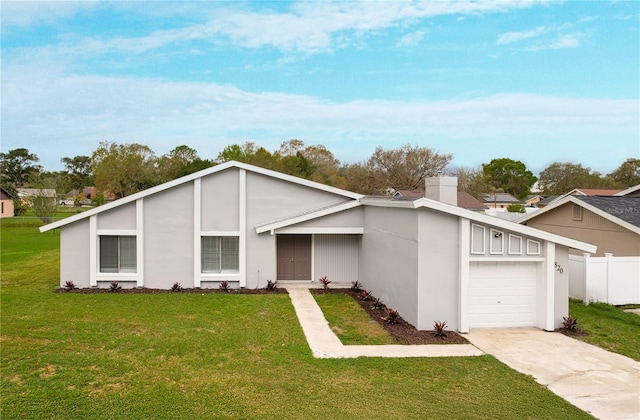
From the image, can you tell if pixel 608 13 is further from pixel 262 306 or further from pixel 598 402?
pixel 262 306

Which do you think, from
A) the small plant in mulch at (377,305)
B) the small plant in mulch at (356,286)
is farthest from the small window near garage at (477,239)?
the small plant in mulch at (356,286)

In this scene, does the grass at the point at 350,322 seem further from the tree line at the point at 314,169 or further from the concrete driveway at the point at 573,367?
the tree line at the point at 314,169

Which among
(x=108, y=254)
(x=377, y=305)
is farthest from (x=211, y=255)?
(x=377, y=305)

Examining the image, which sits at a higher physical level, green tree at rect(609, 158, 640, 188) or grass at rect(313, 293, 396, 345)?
green tree at rect(609, 158, 640, 188)

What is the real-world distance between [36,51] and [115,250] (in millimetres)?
9908

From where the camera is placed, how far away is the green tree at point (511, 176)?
Answer: 8362 cm

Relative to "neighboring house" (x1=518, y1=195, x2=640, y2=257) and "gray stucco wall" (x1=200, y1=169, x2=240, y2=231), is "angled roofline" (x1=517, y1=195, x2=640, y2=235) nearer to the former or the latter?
"neighboring house" (x1=518, y1=195, x2=640, y2=257)

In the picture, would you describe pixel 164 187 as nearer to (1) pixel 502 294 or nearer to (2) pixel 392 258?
(2) pixel 392 258

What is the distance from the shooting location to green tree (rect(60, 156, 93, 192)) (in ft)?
299

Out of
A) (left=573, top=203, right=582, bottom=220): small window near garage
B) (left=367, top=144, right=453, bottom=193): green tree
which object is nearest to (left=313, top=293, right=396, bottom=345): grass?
(left=573, top=203, right=582, bottom=220): small window near garage

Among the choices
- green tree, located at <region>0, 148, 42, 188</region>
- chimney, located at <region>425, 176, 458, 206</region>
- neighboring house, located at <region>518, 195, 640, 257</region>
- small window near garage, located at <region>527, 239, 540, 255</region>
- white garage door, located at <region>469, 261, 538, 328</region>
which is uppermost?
green tree, located at <region>0, 148, 42, 188</region>

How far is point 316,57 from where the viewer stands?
75.5 ft

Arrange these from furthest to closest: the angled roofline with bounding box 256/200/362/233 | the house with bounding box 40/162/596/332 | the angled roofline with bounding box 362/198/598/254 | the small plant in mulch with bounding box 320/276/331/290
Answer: the small plant in mulch with bounding box 320/276/331/290, the angled roofline with bounding box 256/200/362/233, the house with bounding box 40/162/596/332, the angled roofline with bounding box 362/198/598/254

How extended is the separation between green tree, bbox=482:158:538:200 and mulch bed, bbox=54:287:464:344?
75.5 metres
